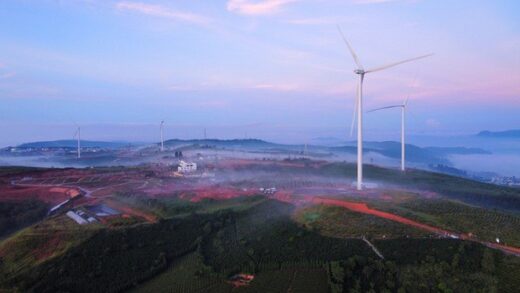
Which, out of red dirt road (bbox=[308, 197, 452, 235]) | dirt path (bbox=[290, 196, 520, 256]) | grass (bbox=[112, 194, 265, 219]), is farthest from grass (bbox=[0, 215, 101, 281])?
red dirt road (bbox=[308, 197, 452, 235])

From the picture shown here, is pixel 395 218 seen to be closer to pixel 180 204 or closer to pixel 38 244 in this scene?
pixel 180 204

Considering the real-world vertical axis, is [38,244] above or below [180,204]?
below

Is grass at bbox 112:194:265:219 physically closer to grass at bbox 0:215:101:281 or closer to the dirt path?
the dirt path

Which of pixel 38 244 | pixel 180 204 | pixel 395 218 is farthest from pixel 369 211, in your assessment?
pixel 38 244

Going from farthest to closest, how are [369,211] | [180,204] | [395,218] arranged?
[180,204] → [369,211] → [395,218]

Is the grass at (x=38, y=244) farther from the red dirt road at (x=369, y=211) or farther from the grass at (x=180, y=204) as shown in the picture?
the red dirt road at (x=369, y=211)

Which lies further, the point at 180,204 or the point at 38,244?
the point at 180,204

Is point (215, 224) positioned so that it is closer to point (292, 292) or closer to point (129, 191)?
point (292, 292)

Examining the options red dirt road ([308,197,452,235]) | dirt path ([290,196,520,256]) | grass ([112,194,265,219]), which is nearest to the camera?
dirt path ([290,196,520,256])

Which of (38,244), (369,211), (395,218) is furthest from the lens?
(369,211)

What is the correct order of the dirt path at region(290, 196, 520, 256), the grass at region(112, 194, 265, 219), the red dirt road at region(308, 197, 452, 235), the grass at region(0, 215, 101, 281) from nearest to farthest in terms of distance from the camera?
the dirt path at region(290, 196, 520, 256), the grass at region(0, 215, 101, 281), the red dirt road at region(308, 197, 452, 235), the grass at region(112, 194, 265, 219)

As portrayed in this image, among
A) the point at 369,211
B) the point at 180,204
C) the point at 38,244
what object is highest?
the point at 369,211

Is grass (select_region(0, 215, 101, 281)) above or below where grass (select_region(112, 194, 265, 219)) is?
below
